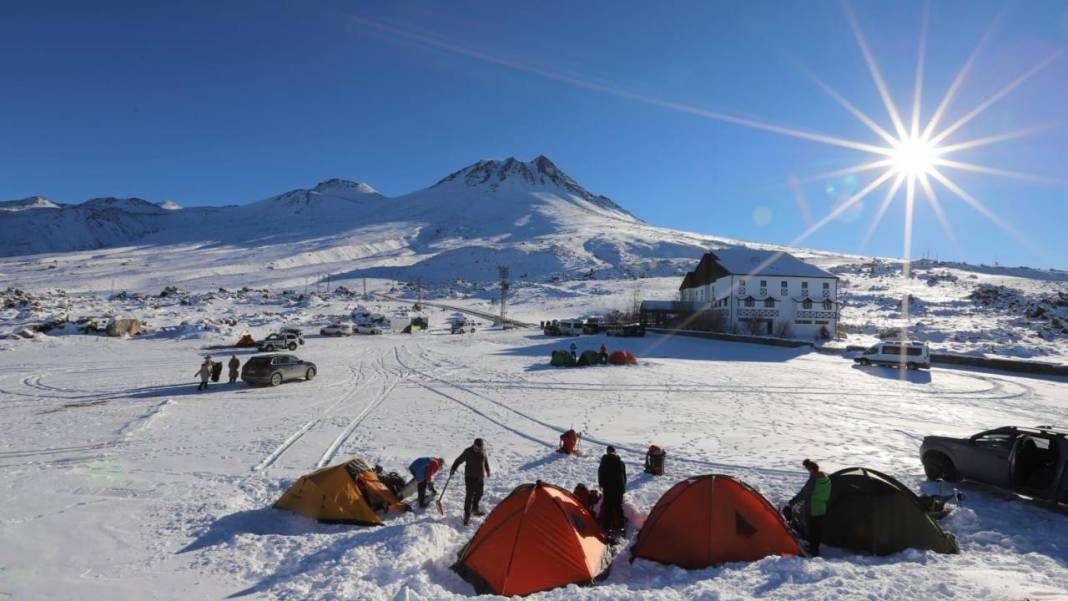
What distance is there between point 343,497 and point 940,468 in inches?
451

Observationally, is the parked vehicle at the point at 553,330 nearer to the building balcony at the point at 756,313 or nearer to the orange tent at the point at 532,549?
the building balcony at the point at 756,313

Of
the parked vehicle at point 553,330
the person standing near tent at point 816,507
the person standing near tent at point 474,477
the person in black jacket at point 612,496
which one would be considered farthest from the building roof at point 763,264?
the person standing near tent at point 474,477

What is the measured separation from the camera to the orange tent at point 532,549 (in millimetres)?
6844

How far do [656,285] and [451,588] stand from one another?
103 m

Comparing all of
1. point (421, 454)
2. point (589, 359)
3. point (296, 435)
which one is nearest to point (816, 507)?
point (421, 454)

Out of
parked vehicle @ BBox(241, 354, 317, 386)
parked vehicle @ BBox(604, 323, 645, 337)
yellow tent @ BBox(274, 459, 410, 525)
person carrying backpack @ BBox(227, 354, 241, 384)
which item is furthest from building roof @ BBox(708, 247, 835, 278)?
yellow tent @ BBox(274, 459, 410, 525)

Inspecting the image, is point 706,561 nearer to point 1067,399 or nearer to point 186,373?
point 1067,399

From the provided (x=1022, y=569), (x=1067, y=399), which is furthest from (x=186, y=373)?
(x=1067, y=399)

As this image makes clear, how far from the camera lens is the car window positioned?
9.60 metres

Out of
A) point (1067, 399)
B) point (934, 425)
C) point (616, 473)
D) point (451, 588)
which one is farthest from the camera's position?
point (1067, 399)

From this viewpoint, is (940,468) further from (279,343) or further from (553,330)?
(553,330)

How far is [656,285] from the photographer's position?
107m

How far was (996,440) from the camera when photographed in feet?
32.4

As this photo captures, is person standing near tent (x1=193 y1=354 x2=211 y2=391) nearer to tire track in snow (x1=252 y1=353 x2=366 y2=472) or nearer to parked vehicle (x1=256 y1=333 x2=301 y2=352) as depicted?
tire track in snow (x1=252 y1=353 x2=366 y2=472)
